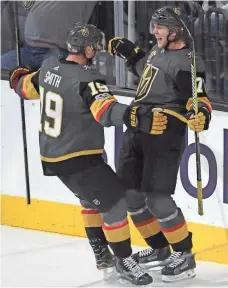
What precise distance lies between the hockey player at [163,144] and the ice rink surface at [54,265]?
0.47 ft

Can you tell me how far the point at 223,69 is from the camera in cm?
538

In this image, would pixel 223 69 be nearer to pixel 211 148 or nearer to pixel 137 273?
pixel 211 148

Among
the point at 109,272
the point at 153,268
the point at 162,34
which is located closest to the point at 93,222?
the point at 109,272

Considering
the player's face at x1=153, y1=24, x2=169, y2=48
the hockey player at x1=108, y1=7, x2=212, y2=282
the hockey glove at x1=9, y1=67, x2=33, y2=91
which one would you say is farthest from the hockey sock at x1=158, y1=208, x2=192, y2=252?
the hockey glove at x1=9, y1=67, x2=33, y2=91

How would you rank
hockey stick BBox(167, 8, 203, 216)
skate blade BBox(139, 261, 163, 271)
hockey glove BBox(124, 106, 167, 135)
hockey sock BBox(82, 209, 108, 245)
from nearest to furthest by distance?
1. hockey glove BBox(124, 106, 167, 135)
2. hockey stick BBox(167, 8, 203, 216)
3. hockey sock BBox(82, 209, 108, 245)
4. skate blade BBox(139, 261, 163, 271)

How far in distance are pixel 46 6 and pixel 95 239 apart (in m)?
1.55

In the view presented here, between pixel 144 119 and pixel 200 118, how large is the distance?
245 mm

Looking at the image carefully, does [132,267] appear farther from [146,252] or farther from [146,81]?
[146,81]

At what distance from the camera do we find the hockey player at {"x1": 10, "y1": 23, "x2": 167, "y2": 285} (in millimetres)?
4711

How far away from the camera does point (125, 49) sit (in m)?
5.08

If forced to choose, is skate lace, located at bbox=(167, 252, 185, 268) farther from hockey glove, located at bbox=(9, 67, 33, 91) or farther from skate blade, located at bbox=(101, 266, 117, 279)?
hockey glove, located at bbox=(9, 67, 33, 91)

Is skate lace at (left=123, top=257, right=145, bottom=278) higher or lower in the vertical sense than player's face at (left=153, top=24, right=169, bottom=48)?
lower

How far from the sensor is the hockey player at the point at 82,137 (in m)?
4.71

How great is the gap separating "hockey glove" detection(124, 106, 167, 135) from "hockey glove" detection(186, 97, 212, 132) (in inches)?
5.2
